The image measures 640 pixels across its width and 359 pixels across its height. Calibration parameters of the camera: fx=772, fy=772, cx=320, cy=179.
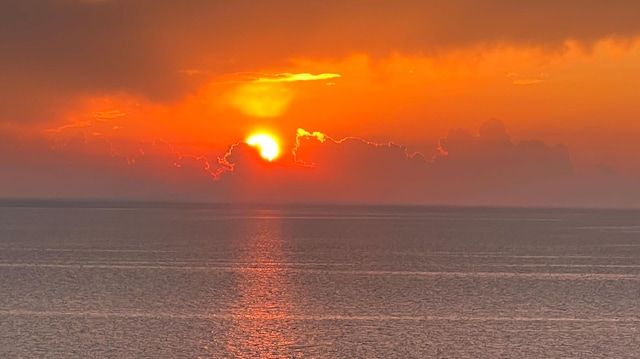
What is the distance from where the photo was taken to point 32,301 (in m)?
36.6

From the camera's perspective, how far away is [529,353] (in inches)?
950

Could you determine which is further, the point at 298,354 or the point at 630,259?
the point at 630,259

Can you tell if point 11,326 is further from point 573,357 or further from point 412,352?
point 573,357

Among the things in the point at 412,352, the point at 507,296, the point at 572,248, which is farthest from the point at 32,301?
the point at 572,248

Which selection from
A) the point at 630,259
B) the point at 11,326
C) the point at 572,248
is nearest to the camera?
the point at 11,326

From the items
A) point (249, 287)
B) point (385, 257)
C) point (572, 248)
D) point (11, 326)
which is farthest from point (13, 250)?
point (572, 248)

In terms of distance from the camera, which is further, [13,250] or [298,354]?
[13,250]

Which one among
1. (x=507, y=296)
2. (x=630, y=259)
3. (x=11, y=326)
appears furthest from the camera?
(x=630, y=259)

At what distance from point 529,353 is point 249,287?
21955 millimetres

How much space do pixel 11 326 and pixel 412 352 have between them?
15.0 m

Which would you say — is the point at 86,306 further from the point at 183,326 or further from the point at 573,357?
the point at 573,357

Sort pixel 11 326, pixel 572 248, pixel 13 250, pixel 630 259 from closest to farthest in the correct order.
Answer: pixel 11 326
pixel 630 259
pixel 13 250
pixel 572 248

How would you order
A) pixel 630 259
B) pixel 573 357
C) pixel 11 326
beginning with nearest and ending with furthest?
pixel 573 357
pixel 11 326
pixel 630 259

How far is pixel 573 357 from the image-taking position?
23609 mm
